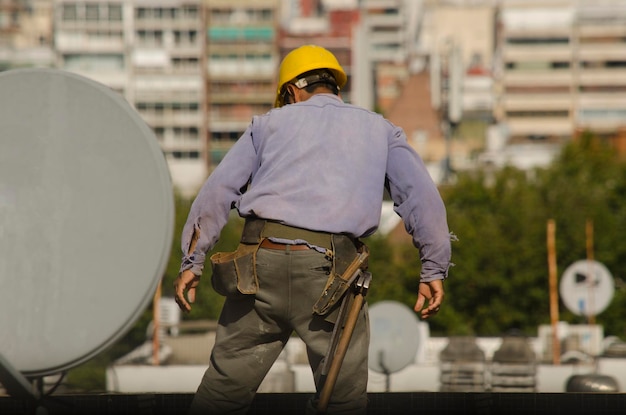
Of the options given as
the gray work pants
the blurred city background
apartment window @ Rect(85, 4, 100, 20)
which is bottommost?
the gray work pants

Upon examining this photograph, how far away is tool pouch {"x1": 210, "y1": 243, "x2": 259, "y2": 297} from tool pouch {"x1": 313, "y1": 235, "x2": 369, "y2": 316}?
0.75ft

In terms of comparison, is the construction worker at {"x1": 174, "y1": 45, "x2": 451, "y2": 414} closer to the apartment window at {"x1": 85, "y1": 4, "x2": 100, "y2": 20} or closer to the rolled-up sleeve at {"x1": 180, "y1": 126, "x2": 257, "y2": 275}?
the rolled-up sleeve at {"x1": 180, "y1": 126, "x2": 257, "y2": 275}

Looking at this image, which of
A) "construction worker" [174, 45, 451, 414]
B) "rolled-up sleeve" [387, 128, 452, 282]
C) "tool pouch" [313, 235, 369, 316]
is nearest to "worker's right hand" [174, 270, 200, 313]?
"construction worker" [174, 45, 451, 414]

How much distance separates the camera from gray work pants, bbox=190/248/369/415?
4574mm

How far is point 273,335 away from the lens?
467cm

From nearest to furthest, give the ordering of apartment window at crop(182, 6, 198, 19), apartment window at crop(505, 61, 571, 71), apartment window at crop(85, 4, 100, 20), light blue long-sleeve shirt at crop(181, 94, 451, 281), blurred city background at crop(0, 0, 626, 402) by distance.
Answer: light blue long-sleeve shirt at crop(181, 94, 451, 281), blurred city background at crop(0, 0, 626, 402), apartment window at crop(85, 4, 100, 20), apartment window at crop(182, 6, 198, 19), apartment window at crop(505, 61, 571, 71)

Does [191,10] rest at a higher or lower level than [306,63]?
higher

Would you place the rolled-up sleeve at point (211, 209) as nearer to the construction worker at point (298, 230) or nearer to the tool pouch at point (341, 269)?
the construction worker at point (298, 230)

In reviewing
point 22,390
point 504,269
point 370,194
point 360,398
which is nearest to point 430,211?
point 370,194

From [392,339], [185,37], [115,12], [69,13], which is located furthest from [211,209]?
[115,12]

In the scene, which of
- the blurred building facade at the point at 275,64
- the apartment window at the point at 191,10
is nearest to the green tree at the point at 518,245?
the blurred building facade at the point at 275,64

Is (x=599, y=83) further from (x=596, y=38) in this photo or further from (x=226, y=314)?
(x=226, y=314)

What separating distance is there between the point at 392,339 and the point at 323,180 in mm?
8354

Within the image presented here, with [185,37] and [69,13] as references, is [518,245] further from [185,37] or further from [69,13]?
[69,13]
